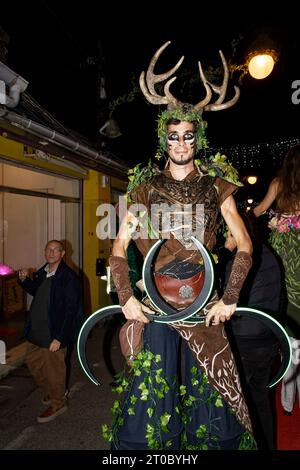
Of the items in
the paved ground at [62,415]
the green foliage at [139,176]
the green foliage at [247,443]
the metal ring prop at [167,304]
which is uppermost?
the green foliage at [139,176]

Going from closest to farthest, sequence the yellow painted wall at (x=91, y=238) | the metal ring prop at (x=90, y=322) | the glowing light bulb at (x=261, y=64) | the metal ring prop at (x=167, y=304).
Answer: the metal ring prop at (x=167, y=304) → the metal ring prop at (x=90, y=322) → the glowing light bulb at (x=261, y=64) → the yellow painted wall at (x=91, y=238)

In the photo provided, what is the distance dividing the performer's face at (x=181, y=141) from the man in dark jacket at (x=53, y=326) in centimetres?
235

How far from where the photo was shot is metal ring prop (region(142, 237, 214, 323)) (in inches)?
67.0

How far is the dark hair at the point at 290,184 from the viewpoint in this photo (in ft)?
9.36

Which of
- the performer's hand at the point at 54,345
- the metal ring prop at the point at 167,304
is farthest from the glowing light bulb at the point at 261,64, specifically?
the performer's hand at the point at 54,345

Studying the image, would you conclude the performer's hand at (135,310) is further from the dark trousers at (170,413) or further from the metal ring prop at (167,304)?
the dark trousers at (170,413)

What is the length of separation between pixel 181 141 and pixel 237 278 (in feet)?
2.78

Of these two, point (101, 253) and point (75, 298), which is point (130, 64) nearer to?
point (101, 253)

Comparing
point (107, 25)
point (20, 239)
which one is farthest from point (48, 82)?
point (20, 239)

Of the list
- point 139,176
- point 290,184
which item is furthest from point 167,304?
point 290,184

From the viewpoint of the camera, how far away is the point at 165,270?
192 cm

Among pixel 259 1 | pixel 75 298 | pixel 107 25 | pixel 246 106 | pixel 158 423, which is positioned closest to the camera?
pixel 158 423

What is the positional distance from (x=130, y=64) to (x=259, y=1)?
3.25 meters

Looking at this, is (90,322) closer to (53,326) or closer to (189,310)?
(189,310)
